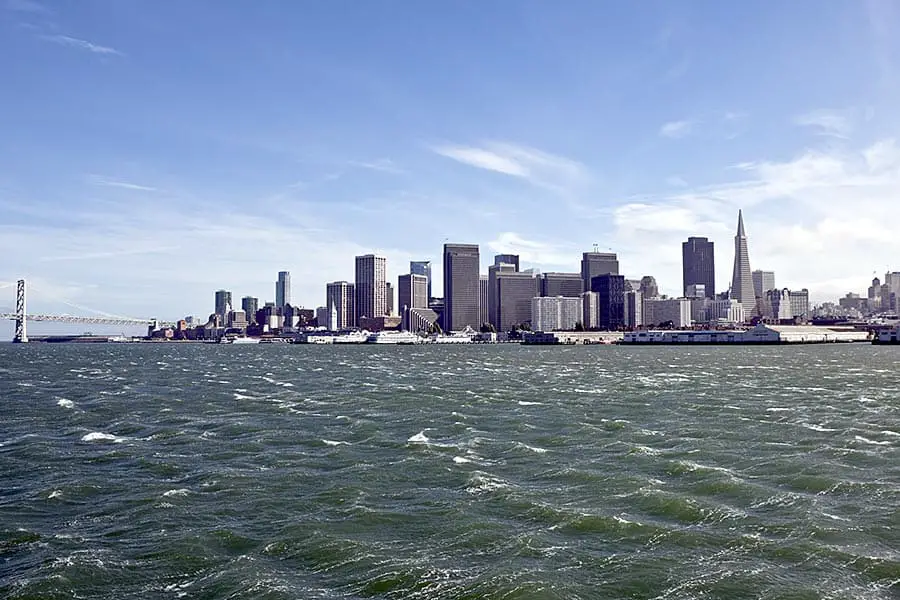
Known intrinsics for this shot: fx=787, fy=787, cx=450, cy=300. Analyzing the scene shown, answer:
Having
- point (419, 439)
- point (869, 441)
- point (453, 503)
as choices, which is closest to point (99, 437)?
point (419, 439)

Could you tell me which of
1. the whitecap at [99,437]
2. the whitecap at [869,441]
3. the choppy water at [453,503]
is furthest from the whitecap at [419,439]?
the whitecap at [869,441]

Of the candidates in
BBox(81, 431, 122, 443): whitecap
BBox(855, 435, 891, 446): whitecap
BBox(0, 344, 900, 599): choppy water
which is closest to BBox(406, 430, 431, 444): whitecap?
BBox(0, 344, 900, 599): choppy water

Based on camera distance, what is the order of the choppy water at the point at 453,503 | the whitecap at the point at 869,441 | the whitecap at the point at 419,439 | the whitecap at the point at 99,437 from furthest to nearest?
the whitecap at the point at 99,437
the whitecap at the point at 419,439
the whitecap at the point at 869,441
the choppy water at the point at 453,503

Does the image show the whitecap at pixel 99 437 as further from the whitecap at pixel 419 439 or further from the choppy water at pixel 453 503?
the whitecap at pixel 419 439

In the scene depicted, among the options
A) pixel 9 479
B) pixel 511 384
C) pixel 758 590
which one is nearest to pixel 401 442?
pixel 9 479

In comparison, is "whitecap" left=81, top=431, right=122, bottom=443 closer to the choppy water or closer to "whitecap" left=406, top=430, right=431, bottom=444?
the choppy water

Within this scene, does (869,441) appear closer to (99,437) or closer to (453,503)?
(453,503)
